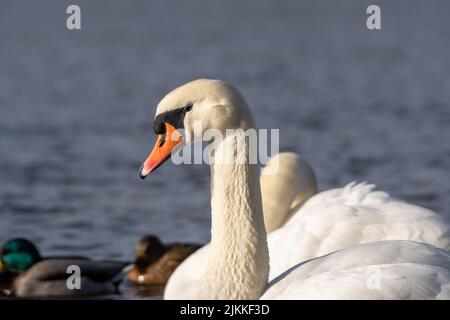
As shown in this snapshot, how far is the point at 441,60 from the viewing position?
83.9 ft

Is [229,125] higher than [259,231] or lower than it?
higher

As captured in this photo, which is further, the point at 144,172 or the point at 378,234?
the point at 378,234

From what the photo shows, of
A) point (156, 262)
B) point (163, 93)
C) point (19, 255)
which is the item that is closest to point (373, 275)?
point (156, 262)

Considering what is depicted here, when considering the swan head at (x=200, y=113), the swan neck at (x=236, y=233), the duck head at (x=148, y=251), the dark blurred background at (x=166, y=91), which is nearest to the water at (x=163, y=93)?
the dark blurred background at (x=166, y=91)

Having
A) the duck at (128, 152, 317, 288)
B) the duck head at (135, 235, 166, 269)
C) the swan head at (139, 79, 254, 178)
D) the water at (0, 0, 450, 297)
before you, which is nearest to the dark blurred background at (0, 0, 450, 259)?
the water at (0, 0, 450, 297)

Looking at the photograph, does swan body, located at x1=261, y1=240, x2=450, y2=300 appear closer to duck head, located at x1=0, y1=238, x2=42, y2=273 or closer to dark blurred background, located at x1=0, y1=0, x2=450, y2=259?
duck head, located at x1=0, y1=238, x2=42, y2=273

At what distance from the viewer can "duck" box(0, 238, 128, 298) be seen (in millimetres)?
9727

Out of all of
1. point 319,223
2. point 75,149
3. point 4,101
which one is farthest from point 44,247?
point 4,101

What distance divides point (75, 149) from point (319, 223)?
886 cm

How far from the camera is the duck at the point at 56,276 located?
9727 mm

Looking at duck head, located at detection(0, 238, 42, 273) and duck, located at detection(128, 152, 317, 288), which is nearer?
duck, located at detection(128, 152, 317, 288)

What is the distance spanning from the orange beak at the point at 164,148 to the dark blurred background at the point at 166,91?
478cm

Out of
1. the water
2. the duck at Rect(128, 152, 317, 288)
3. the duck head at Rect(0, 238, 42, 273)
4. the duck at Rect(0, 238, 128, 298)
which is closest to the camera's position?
the duck at Rect(128, 152, 317, 288)
